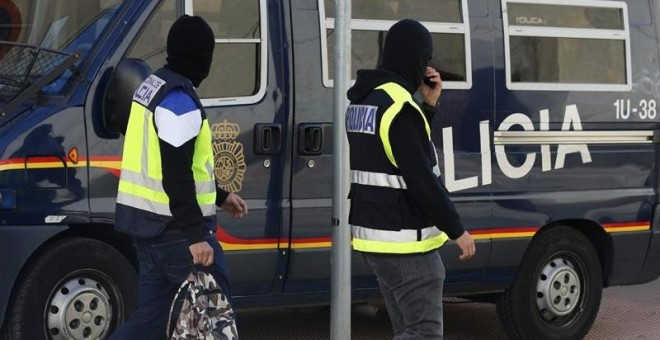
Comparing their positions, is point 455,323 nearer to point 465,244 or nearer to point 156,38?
point 156,38

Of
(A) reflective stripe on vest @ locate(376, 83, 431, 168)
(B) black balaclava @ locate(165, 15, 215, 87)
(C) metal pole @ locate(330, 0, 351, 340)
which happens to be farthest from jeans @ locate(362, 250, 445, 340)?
(C) metal pole @ locate(330, 0, 351, 340)

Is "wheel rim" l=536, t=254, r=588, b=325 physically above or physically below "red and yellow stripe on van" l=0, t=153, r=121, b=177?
below

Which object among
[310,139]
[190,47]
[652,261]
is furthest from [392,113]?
[652,261]

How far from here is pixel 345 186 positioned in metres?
6.27

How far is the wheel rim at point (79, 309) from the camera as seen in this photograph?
6.15 m

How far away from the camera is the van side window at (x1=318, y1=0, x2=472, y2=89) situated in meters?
6.94

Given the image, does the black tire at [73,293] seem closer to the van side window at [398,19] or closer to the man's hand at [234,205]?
the man's hand at [234,205]

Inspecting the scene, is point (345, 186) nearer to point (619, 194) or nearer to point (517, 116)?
point (517, 116)

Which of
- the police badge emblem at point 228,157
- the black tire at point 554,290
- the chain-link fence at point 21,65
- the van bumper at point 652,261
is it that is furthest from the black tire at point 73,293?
the van bumper at point 652,261

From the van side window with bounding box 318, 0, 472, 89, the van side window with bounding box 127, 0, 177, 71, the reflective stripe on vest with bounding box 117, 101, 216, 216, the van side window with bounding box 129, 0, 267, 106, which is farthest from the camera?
the van side window with bounding box 318, 0, 472, 89

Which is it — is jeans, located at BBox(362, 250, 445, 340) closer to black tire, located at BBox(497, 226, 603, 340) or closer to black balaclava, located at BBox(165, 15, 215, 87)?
black balaclava, located at BBox(165, 15, 215, 87)

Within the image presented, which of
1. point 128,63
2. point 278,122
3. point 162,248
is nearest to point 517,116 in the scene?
point 278,122

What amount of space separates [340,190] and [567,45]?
8.04 ft

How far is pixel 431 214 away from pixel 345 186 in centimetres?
137
